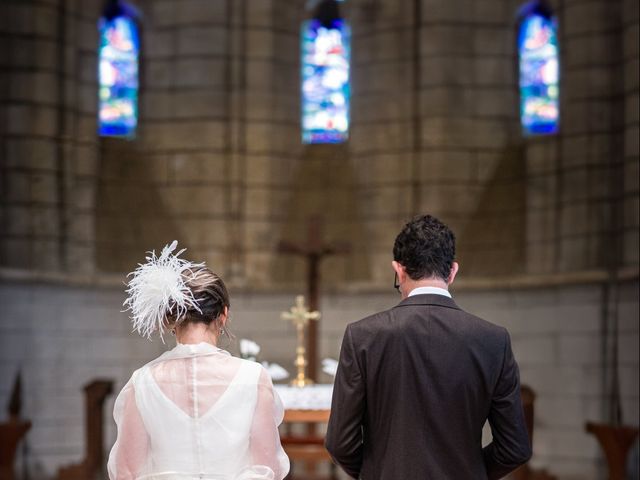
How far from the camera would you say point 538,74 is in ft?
33.6

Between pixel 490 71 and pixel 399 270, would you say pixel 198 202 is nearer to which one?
pixel 490 71

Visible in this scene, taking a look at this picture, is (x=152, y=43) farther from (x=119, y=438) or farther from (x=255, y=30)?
(x=119, y=438)

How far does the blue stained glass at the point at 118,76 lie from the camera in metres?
10.5

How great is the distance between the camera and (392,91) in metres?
10.4

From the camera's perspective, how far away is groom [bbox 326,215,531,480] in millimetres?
2795

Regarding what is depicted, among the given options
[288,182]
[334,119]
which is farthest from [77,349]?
[334,119]

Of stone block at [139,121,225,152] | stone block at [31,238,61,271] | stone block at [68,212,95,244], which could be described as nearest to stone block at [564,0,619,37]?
stone block at [139,121,225,152]

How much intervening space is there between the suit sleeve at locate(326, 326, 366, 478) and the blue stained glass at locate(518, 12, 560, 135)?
7585 mm

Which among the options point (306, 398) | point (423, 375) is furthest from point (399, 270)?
point (306, 398)

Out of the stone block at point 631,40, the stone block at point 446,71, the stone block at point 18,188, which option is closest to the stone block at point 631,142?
the stone block at point 631,40

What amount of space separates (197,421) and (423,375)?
1.85 feet

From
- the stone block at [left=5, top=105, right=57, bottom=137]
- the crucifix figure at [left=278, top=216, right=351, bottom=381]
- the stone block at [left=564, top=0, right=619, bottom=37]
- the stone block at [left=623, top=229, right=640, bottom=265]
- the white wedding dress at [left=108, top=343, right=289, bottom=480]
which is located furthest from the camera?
the stone block at [left=5, top=105, right=57, bottom=137]

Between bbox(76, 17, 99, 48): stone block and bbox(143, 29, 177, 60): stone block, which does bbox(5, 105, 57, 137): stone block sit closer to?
bbox(76, 17, 99, 48): stone block

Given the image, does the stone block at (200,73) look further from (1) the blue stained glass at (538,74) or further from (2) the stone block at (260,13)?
(1) the blue stained glass at (538,74)
